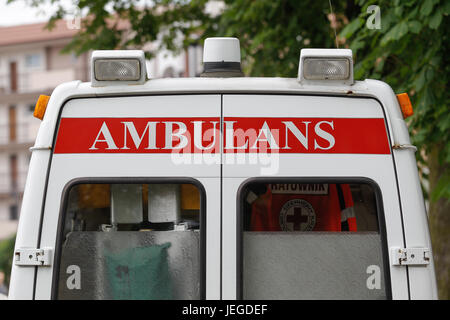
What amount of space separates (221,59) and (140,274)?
1147 mm

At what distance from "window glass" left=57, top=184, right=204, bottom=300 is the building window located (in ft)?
155

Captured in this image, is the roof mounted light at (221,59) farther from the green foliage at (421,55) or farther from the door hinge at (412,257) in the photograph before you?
the green foliage at (421,55)

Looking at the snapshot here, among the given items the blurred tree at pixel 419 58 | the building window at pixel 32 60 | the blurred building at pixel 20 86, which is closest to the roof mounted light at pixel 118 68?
the blurred tree at pixel 419 58

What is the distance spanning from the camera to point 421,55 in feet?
22.1

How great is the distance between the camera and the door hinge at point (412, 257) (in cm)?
312

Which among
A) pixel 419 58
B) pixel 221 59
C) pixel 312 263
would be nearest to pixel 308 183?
pixel 312 263

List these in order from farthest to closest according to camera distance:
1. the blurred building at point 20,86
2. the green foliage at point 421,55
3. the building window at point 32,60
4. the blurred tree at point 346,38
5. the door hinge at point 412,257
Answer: the building window at point 32,60, the blurred building at point 20,86, the blurred tree at point 346,38, the green foliage at point 421,55, the door hinge at point 412,257

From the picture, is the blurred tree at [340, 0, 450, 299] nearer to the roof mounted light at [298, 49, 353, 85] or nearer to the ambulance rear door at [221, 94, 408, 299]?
the roof mounted light at [298, 49, 353, 85]

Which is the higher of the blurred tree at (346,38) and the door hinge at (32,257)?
the blurred tree at (346,38)

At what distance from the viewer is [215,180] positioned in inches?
126

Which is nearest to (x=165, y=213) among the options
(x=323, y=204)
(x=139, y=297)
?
(x=139, y=297)

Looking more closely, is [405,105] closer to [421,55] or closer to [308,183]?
[308,183]

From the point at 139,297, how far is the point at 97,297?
6.9 inches
